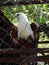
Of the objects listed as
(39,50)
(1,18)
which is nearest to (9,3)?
(1,18)

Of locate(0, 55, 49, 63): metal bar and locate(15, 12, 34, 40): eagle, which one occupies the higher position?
locate(0, 55, 49, 63): metal bar

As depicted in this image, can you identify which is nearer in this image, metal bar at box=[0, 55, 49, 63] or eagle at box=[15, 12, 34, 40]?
metal bar at box=[0, 55, 49, 63]

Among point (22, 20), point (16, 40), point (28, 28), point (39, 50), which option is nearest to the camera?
point (39, 50)

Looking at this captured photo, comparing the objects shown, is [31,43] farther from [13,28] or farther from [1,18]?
[1,18]

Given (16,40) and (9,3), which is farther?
(16,40)

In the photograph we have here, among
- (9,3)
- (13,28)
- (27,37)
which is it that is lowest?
(27,37)

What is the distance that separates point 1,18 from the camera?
60.1 inches

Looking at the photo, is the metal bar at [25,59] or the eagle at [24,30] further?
the eagle at [24,30]

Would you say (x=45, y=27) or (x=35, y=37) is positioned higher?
(x=45, y=27)

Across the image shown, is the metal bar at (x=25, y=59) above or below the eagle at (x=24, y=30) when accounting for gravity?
above

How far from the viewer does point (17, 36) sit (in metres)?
1.60

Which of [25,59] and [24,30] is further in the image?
[24,30]

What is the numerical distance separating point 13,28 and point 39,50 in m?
0.59

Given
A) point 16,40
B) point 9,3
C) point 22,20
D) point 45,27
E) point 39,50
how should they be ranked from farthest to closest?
point 22,20
point 16,40
point 9,3
point 45,27
point 39,50
